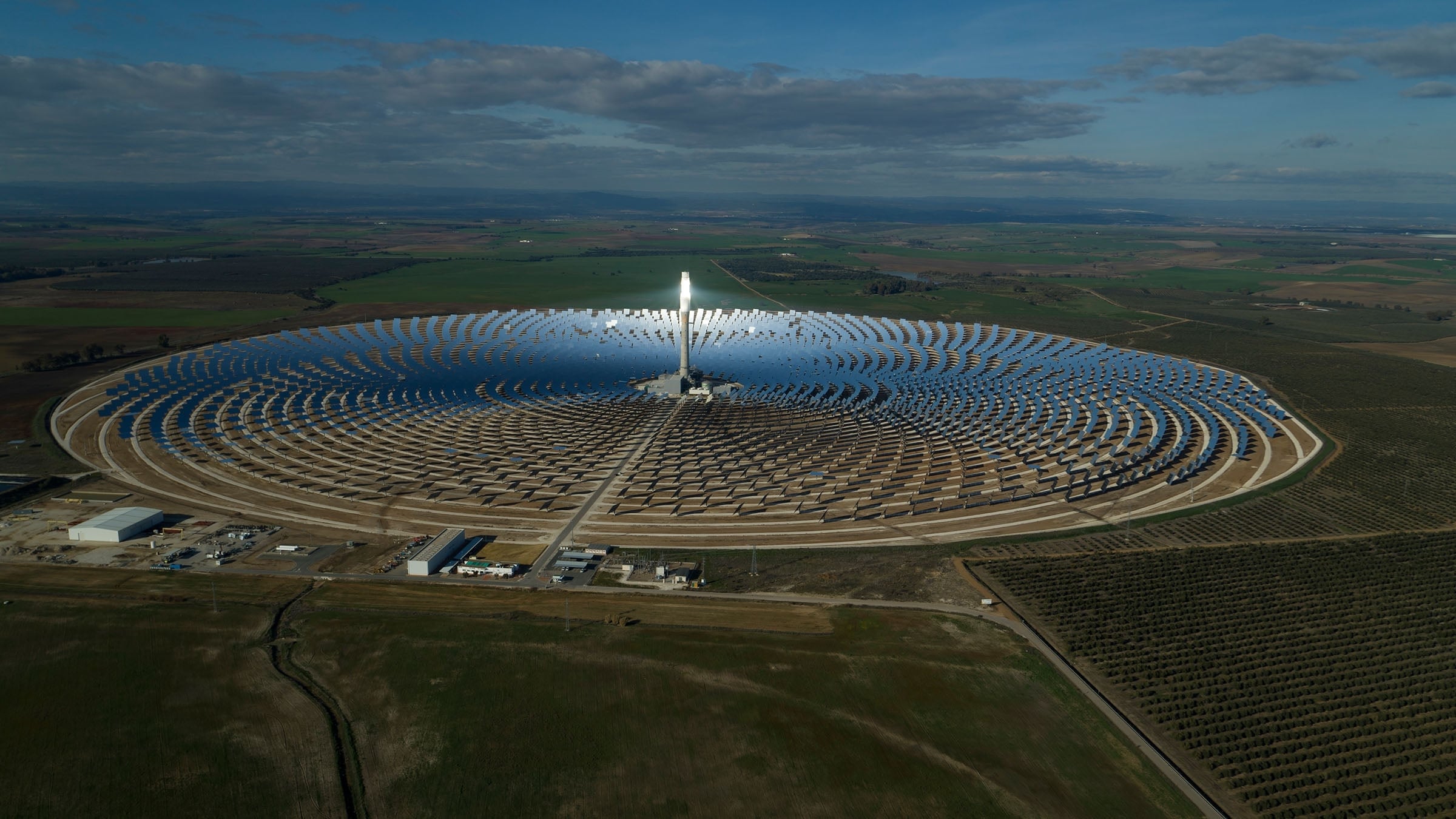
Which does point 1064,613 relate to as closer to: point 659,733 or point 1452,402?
point 659,733

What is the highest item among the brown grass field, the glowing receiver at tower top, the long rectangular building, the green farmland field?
the green farmland field

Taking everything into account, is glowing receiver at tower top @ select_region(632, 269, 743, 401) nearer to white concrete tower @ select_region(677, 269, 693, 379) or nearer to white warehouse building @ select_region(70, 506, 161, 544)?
white concrete tower @ select_region(677, 269, 693, 379)

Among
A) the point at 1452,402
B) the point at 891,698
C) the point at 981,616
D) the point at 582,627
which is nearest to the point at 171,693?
the point at 582,627

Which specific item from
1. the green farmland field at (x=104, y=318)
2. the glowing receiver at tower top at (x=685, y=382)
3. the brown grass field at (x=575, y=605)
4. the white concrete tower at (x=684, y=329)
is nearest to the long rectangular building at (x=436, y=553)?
the brown grass field at (x=575, y=605)

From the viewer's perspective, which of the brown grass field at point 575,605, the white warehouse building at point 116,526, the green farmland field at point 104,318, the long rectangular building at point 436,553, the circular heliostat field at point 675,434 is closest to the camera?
the brown grass field at point 575,605

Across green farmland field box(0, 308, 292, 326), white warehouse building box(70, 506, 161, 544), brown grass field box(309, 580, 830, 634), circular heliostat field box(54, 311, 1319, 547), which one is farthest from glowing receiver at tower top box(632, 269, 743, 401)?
green farmland field box(0, 308, 292, 326)

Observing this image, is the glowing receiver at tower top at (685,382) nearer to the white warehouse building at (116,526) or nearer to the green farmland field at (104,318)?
the white warehouse building at (116,526)
